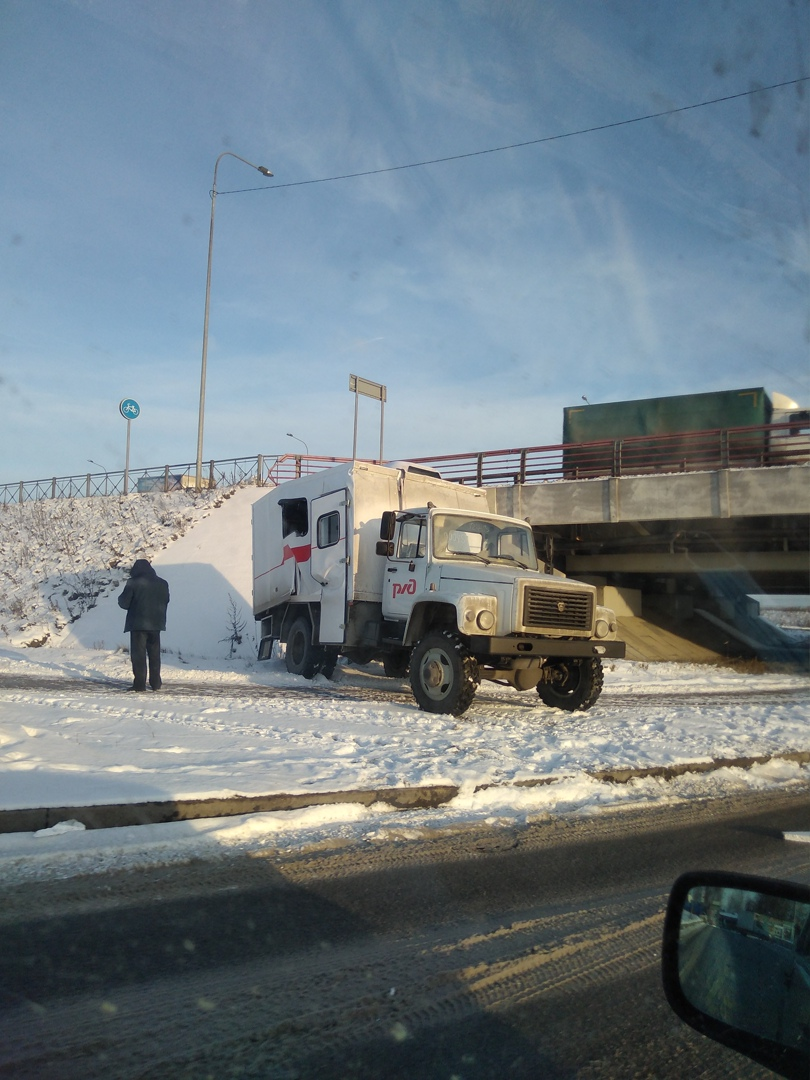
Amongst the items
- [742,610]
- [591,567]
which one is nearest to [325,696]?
[591,567]

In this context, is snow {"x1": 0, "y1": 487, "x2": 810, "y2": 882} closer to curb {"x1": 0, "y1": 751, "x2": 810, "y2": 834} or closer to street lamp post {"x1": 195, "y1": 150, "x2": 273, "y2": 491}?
curb {"x1": 0, "y1": 751, "x2": 810, "y2": 834}

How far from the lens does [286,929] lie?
3719mm

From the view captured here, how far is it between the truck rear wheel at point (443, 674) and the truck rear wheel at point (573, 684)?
1895 mm

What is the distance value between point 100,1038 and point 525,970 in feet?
5.35

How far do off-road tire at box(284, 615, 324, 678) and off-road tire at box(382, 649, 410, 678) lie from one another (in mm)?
1308

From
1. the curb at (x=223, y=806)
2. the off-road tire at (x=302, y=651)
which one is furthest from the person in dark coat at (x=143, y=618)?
the curb at (x=223, y=806)

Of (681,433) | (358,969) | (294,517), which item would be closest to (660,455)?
(681,433)

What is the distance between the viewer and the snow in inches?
201

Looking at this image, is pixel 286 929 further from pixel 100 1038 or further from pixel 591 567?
pixel 591 567

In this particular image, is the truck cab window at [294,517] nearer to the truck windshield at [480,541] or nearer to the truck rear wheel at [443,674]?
the truck windshield at [480,541]

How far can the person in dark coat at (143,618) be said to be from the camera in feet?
37.8

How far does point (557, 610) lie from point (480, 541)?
1.69 metres

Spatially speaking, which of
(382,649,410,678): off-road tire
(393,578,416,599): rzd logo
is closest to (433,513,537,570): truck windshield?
(393,578,416,599): rzd logo

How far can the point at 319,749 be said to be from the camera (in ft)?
24.4
